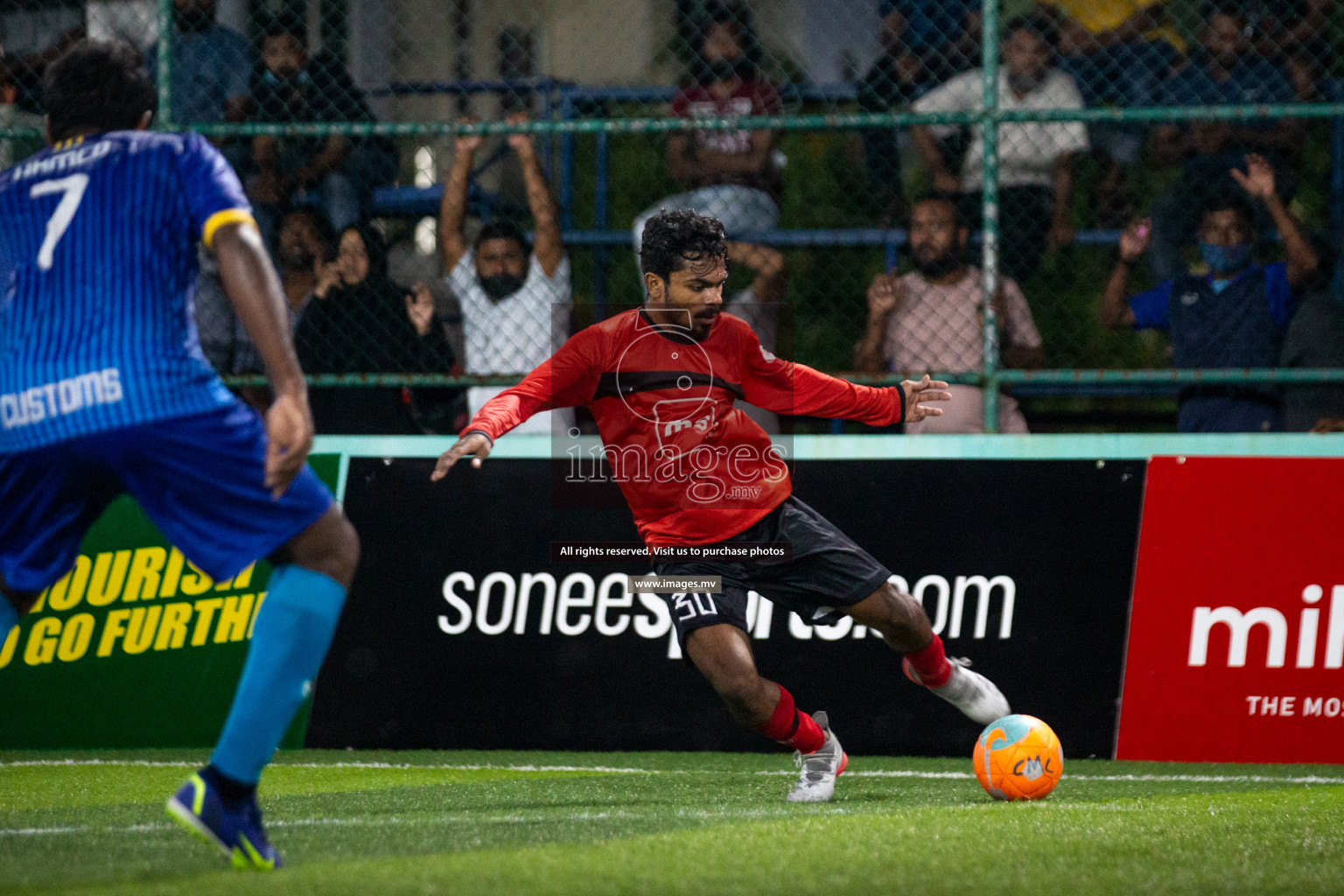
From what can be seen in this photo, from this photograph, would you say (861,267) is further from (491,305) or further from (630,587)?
(630,587)

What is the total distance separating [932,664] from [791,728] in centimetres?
60

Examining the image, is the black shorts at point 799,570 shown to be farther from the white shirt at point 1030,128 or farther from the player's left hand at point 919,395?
the white shirt at point 1030,128

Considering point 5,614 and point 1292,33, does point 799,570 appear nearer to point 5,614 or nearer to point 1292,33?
point 5,614

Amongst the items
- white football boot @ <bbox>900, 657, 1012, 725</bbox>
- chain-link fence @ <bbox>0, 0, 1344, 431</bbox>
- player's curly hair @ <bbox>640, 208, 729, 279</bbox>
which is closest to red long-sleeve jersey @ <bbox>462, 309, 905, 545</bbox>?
player's curly hair @ <bbox>640, 208, 729, 279</bbox>

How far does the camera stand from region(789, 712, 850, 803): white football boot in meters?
5.40

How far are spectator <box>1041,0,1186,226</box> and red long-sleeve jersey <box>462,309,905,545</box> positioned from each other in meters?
4.37

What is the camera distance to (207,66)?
330 inches

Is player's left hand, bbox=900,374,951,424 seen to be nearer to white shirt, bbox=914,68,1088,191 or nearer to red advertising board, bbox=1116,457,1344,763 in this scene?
→ red advertising board, bbox=1116,457,1344,763

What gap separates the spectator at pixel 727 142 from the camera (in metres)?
8.67

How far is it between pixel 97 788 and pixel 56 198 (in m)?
2.95

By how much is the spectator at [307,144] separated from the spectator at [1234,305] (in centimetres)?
406

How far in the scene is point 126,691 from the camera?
7348 mm

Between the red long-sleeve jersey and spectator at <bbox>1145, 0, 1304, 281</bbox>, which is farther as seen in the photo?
spectator at <bbox>1145, 0, 1304, 281</bbox>

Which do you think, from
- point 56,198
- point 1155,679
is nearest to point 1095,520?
point 1155,679
